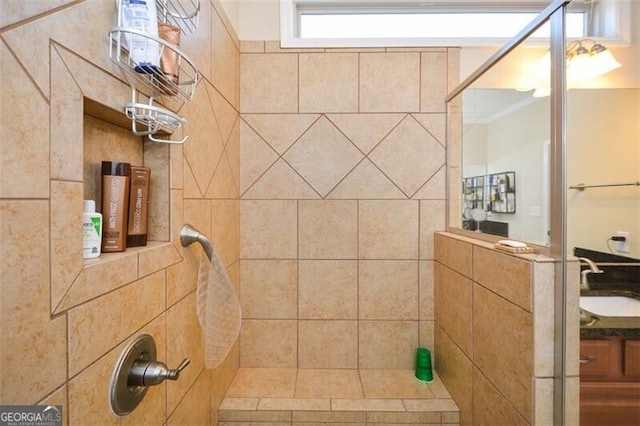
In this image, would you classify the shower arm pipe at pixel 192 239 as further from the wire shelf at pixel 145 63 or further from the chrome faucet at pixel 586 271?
the chrome faucet at pixel 586 271

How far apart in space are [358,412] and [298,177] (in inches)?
42.8

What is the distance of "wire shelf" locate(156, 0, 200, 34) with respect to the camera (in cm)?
70

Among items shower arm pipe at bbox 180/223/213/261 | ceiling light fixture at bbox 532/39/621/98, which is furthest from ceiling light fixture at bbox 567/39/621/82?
shower arm pipe at bbox 180/223/213/261

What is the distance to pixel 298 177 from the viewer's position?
1502 mm

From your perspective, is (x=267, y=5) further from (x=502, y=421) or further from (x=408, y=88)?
(x=502, y=421)

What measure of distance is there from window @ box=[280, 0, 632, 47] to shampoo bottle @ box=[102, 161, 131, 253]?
1.21m

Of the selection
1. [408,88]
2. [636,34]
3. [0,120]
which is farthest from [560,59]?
[0,120]

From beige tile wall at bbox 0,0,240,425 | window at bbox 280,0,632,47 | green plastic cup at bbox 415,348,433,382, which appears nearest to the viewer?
beige tile wall at bbox 0,0,240,425

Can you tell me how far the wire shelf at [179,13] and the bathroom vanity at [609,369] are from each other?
1.30m

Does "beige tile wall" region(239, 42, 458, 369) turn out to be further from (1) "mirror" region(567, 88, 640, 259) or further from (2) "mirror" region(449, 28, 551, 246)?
(1) "mirror" region(567, 88, 640, 259)

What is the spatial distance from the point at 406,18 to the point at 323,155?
0.88m

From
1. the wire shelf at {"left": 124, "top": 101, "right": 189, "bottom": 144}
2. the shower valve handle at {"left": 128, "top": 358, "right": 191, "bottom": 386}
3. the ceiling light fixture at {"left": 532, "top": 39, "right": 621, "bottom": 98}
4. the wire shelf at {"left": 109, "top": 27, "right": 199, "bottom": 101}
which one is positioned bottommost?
the shower valve handle at {"left": 128, "top": 358, "right": 191, "bottom": 386}

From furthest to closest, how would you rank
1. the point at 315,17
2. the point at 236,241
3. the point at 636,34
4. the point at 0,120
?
the point at 315,17, the point at 236,241, the point at 636,34, the point at 0,120

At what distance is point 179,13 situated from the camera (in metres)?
0.83
